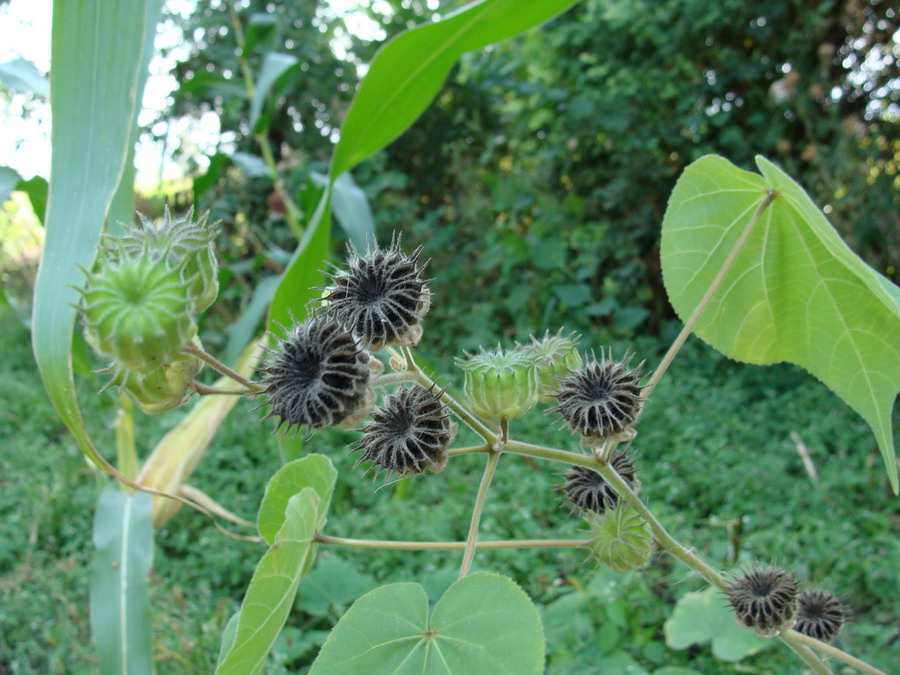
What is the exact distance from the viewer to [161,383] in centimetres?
58

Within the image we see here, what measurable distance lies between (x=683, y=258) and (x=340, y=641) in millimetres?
622

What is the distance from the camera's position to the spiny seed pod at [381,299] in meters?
0.59

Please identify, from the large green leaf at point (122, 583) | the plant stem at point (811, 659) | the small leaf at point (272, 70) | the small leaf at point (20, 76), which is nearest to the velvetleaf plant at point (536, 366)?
the plant stem at point (811, 659)

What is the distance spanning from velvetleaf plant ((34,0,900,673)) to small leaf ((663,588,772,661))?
84cm

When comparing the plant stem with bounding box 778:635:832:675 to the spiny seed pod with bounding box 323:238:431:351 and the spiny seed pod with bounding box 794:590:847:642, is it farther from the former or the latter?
the spiny seed pod with bounding box 323:238:431:351

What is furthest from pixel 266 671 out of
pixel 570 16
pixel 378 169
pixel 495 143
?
pixel 570 16

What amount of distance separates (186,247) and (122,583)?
1332 millimetres

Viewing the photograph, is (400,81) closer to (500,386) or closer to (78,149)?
(78,149)

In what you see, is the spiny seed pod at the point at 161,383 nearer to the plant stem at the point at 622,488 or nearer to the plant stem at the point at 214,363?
the plant stem at the point at 214,363

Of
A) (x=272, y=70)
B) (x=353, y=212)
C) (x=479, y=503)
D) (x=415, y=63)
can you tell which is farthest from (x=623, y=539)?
(x=272, y=70)

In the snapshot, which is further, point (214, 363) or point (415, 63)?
point (415, 63)

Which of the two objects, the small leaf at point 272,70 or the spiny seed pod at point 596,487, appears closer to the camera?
the spiny seed pod at point 596,487

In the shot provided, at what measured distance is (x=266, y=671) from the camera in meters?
1.83

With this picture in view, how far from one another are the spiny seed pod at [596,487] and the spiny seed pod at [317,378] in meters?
0.30
